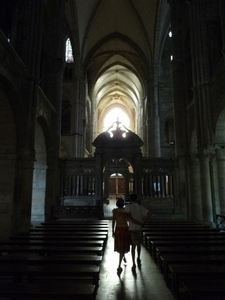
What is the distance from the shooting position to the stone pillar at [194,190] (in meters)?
12.2

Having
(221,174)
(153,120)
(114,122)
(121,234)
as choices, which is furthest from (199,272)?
(153,120)

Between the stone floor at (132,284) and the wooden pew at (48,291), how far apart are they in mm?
1078

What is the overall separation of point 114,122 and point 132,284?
13.6 m

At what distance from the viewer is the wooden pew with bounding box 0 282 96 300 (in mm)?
2668

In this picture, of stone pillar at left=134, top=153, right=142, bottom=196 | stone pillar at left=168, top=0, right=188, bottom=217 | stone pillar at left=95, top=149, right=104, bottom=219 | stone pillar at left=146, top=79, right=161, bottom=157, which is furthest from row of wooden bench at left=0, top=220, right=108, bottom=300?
stone pillar at left=146, top=79, right=161, bottom=157

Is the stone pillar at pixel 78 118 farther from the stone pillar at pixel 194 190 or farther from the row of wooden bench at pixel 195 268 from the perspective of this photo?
the row of wooden bench at pixel 195 268

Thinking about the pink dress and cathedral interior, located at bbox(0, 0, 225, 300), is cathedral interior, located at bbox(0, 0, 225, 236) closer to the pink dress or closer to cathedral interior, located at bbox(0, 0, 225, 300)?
cathedral interior, located at bbox(0, 0, 225, 300)

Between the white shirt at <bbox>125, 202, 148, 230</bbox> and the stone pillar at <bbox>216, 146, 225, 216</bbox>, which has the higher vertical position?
the stone pillar at <bbox>216, 146, 225, 216</bbox>

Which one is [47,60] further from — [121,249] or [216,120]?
[121,249]

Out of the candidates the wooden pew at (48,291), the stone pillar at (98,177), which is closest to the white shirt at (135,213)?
the wooden pew at (48,291)

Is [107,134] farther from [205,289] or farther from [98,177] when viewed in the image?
[205,289]

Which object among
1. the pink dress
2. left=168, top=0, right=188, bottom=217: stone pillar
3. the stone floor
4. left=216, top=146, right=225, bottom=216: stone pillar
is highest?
left=168, top=0, right=188, bottom=217: stone pillar

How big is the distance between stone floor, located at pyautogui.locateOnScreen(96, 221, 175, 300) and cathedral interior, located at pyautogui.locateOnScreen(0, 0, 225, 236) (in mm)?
5309

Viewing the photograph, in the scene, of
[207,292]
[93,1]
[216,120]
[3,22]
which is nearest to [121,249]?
[207,292]
